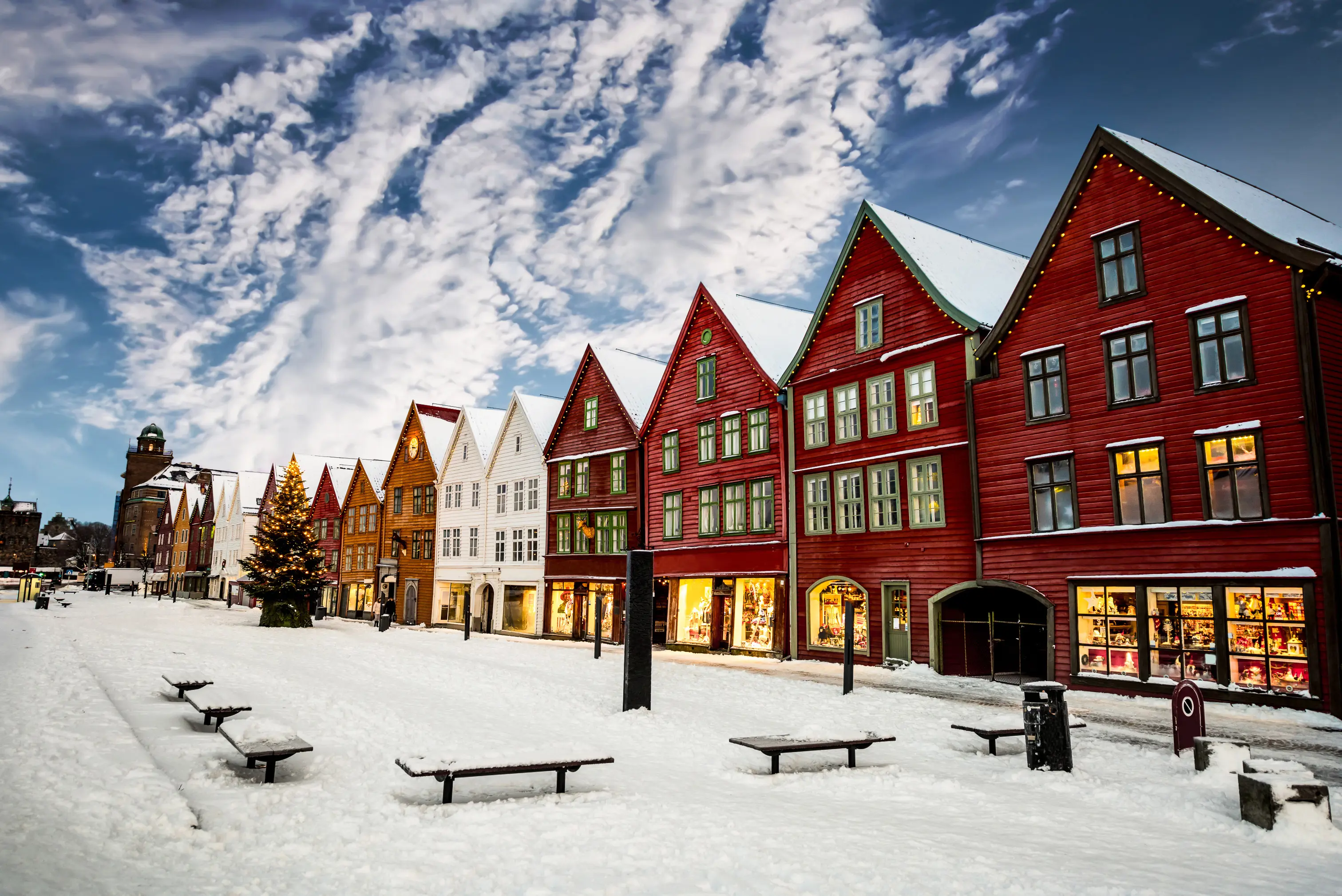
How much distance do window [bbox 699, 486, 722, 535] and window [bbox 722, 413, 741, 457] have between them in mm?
1512

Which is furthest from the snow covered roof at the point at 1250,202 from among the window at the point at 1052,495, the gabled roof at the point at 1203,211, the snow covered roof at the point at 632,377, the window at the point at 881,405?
the snow covered roof at the point at 632,377

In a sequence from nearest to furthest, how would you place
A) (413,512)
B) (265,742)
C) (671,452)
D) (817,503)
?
(265,742) < (817,503) < (671,452) < (413,512)

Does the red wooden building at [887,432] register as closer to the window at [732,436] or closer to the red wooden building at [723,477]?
the red wooden building at [723,477]

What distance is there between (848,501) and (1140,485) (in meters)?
9.36

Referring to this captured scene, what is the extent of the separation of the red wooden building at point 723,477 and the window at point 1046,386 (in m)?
9.61

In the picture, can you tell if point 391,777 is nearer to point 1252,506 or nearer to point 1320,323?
point 1252,506

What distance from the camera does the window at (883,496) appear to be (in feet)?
87.2

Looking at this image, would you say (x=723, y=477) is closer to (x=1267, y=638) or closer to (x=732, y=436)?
(x=732, y=436)

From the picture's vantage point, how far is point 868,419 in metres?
27.6

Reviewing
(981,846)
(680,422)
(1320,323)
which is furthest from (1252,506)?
(680,422)

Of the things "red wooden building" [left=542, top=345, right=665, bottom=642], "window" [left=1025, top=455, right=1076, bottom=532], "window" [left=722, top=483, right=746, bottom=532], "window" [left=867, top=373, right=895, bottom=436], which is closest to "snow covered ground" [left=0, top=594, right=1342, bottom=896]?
"window" [left=1025, top=455, right=1076, bottom=532]

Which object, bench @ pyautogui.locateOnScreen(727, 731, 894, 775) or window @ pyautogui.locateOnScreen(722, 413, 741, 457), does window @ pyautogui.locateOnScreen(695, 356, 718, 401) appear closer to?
window @ pyautogui.locateOnScreen(722, 413, 741, 457)

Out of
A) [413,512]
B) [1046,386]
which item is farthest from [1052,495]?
[413,512]

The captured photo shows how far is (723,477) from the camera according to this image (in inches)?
1313
